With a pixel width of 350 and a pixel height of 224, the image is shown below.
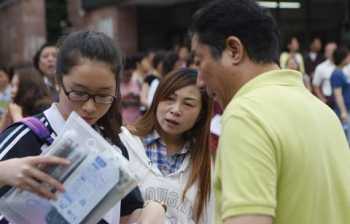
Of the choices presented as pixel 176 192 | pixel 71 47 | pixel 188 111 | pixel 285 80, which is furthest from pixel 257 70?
pixel 188 111

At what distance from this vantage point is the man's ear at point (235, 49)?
86.0 inches

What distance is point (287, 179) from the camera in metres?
2.04

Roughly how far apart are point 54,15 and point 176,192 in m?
25.0

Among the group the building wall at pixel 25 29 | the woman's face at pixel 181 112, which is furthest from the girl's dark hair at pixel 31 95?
the building wall at pixel 25 29

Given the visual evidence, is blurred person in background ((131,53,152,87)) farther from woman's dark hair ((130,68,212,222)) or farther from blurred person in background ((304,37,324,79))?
woman's dark hair ((130,68,212,222))

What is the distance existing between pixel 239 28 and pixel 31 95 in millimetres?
3652

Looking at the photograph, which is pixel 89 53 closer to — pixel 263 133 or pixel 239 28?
pixel 239 28

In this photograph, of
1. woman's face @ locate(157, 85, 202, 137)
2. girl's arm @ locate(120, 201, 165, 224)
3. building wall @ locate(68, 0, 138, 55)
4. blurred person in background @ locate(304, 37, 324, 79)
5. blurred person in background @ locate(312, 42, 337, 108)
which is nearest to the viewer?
girl's arm @ locate(120, 201, 165, 224)

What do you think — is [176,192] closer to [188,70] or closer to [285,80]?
[188,70]

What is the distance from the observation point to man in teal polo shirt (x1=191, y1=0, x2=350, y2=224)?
195cm

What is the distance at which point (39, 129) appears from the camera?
2.41 metres

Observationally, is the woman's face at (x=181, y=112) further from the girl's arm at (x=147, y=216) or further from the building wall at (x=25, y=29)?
the building wall at (x=25, y=29)

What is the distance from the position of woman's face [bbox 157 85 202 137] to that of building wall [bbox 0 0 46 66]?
18.9 meters

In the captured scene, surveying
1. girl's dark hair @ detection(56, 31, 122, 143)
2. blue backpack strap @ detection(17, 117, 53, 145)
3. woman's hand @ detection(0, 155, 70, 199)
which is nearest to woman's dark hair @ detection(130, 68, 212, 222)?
girl's dark hair @ detection(56, 31, 122, 143)
